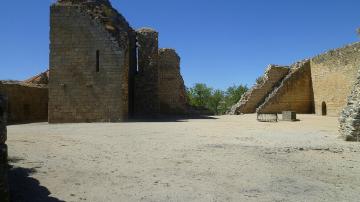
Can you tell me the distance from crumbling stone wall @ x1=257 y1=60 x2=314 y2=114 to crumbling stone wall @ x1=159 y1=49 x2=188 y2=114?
5335mm

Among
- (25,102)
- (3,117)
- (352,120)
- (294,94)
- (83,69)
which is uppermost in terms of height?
(83,69)

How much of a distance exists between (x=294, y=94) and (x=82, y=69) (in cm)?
1466

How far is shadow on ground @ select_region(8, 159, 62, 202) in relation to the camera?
17.3 feet

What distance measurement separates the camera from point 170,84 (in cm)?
2705

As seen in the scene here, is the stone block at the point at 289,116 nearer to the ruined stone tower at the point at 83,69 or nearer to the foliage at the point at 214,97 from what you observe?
the ruined stone tower at the point at 83,69

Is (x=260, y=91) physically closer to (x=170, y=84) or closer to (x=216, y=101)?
(x=170, y=84)

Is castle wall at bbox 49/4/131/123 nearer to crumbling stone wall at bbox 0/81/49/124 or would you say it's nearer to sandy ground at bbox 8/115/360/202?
crumbling stone wall at bbox 0/81/49/124

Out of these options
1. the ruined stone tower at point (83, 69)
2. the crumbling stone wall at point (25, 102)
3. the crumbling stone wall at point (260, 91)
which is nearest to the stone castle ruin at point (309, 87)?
the crumbling stone wall at point (260, 91)

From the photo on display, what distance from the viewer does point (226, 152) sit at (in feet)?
30.2

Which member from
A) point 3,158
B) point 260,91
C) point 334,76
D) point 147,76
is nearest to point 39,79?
point 147,76

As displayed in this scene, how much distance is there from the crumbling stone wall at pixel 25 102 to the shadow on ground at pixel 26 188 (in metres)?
15.5

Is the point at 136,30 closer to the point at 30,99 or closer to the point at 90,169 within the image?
the point at 30,99

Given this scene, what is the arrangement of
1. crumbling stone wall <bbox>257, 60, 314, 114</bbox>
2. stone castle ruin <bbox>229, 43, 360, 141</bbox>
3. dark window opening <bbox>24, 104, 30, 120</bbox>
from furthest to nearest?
crumbling stone wall <bbox>257, 60, 314, 114</bbox> < stone castle ruin <bbox>229, 43, 360, 141</bbox> < dark window opening <bbox>24, 104, 30, 120</bbox>

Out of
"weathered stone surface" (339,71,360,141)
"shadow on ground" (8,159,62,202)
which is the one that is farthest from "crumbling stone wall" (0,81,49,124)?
"weathered stone surface" (339,71,360,141)
